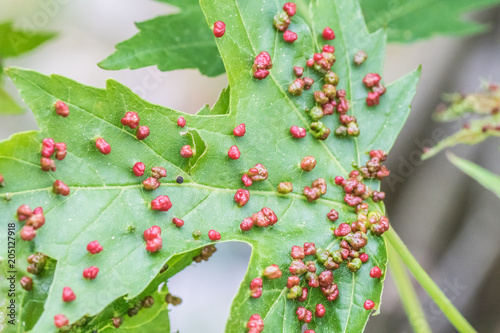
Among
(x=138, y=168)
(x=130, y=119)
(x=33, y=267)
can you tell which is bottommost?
(x=33, y=267)

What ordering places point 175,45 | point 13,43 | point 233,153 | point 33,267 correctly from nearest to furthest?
point 33,267
point 233,153
point 175,45
point 13,43

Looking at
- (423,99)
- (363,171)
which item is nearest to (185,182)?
(363,171)

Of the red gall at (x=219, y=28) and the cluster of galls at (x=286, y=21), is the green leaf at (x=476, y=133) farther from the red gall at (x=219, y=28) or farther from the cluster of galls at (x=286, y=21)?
the red gall at (x=219, y=28)

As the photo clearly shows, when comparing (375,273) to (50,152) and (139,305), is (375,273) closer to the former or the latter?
(139,305)

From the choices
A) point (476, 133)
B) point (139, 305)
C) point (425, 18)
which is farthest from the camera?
point (425, 18)

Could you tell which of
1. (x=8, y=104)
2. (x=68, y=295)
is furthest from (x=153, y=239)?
(x=8, y=104)

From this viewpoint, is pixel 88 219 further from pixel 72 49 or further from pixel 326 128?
pixel 72 49
